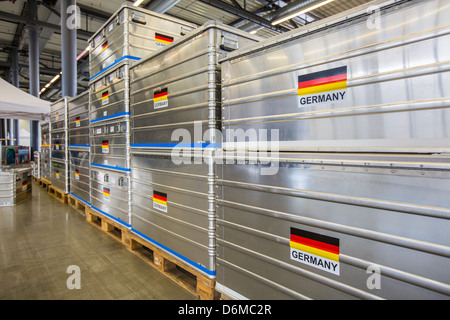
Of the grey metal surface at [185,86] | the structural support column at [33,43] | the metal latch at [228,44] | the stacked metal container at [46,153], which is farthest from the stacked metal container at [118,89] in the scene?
the structural support column at [33,43]

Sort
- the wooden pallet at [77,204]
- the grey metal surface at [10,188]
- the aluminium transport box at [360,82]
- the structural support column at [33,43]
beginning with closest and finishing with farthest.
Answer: the aluminium transport box at [360,82] → the wooden pallet at [77,204] → the grey metal surface at [10,188] → the structural support column at [33,43]

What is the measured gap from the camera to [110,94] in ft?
12.6

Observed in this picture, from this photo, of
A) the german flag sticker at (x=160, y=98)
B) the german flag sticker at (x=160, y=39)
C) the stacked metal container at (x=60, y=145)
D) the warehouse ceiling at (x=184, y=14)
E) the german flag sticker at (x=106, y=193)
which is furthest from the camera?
the warehouse ceiling at (x=184, y=14)

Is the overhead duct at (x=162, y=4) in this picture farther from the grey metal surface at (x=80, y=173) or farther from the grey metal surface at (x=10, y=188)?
the grey metal surface at (x=10, y=188)

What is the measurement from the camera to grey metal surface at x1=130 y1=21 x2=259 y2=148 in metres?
2.13

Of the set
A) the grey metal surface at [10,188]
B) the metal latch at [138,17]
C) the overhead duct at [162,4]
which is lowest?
Answer: the grey metal surface at [10,188]

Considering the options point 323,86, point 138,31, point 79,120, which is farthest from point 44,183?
point 323,86

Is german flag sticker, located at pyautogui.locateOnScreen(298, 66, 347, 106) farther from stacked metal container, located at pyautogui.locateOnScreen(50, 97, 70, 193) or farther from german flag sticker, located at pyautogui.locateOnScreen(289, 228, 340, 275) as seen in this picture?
stacked metal container, located at pyautogui.locateOnScreen(50, 97, 70, 193)

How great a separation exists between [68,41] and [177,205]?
808 cm

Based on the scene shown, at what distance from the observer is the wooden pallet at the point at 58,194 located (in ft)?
20.8

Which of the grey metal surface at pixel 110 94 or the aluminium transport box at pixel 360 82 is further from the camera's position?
the grey metal surface at pixel 110 94

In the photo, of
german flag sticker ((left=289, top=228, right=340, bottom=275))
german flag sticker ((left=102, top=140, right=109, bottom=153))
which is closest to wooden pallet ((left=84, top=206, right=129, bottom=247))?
german flag sticker ((left=102, top=140, right=109, bottom=153))

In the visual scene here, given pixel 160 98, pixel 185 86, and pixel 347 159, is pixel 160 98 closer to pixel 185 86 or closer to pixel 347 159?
pixel 185 86

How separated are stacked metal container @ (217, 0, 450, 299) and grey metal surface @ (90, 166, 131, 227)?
206cm
